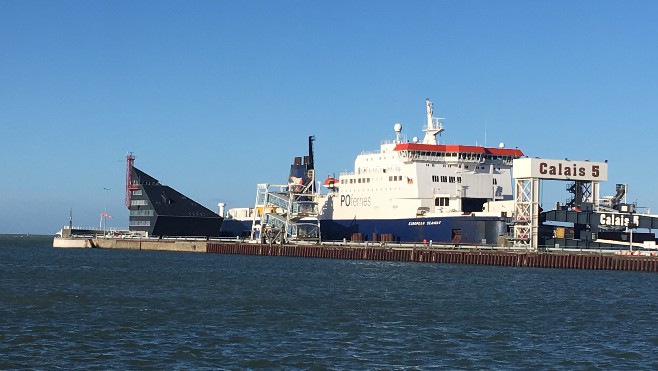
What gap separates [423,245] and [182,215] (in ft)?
136

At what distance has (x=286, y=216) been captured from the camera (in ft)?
294

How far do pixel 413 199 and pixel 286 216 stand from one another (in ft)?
49.6

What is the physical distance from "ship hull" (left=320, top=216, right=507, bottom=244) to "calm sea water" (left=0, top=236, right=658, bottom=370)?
53.5ft

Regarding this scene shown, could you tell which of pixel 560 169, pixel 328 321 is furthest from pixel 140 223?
pixel 328 321

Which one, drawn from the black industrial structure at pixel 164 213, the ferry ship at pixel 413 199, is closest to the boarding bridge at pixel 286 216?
the ferry ship at pixel 413 199

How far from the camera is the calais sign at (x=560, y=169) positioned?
222 feet

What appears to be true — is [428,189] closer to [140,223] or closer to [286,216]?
[286,216]

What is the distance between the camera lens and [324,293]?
43719 millimetres

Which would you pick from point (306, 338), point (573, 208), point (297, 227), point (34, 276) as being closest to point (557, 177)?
point (573, 208)

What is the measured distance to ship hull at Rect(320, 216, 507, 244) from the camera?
72.7 meters

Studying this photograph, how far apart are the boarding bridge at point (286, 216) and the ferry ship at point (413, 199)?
10 cm

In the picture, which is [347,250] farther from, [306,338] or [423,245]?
[306,338]

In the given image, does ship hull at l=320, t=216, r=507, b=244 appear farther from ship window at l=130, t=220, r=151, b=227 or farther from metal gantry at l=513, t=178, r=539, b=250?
ship window at l=130, t=220, r=151, b=227

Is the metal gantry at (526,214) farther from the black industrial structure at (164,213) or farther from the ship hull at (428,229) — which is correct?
the black industrial structure at (164,213)
